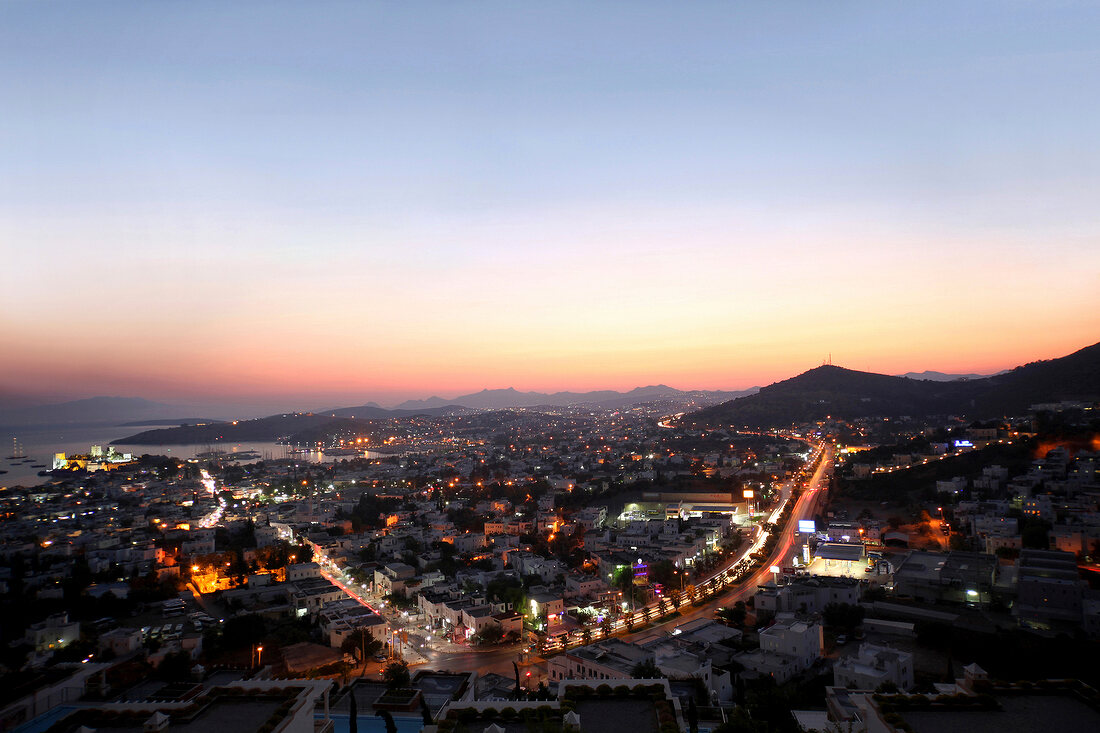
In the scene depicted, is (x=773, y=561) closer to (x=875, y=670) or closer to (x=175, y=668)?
(x=875, y=670)

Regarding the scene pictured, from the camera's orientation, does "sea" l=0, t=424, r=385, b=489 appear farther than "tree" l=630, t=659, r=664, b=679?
Yes

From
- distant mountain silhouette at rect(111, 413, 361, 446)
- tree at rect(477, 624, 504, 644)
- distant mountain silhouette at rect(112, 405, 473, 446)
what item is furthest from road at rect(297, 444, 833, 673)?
distant mountain silhouette at rect(111, 413, 361, 446)

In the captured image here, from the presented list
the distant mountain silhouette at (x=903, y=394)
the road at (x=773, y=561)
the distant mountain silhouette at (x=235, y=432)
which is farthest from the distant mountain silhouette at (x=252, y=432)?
the road at (x=773, y=561)

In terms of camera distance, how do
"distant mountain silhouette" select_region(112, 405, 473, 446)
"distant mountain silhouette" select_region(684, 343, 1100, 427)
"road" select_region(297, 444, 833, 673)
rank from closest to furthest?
"road" select_region(297, 444, 833, 673), "distant mountain silhouette" select_region(684, 343, 1100, 427), "distant mountain silhouette" select_region(112, 405, 473, 446)

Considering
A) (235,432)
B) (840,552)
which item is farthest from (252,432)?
(840,552)

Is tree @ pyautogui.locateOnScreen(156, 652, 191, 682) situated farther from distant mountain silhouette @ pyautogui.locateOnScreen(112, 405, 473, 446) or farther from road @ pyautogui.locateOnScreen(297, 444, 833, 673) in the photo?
distant mountain silhouette @ pyautogui.locateOnScreen(112, 405, 473, 446)

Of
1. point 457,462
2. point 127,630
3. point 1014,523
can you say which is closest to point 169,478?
point 457,462

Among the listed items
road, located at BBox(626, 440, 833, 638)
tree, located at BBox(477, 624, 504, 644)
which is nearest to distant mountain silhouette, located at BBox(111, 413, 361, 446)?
road, located at BBox(626, 440, 833, 638)

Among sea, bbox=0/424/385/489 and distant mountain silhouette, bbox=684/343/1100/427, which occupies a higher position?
distant mountain silhouette, bbox=684/343/1100/427

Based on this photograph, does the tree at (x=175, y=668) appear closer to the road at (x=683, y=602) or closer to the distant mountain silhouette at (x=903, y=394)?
the road at (x=683, y=602)

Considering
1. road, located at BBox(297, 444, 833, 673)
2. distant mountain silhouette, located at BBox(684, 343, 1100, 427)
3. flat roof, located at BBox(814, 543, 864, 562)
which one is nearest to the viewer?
road, located at BBox(297, 444, 833, 673)
